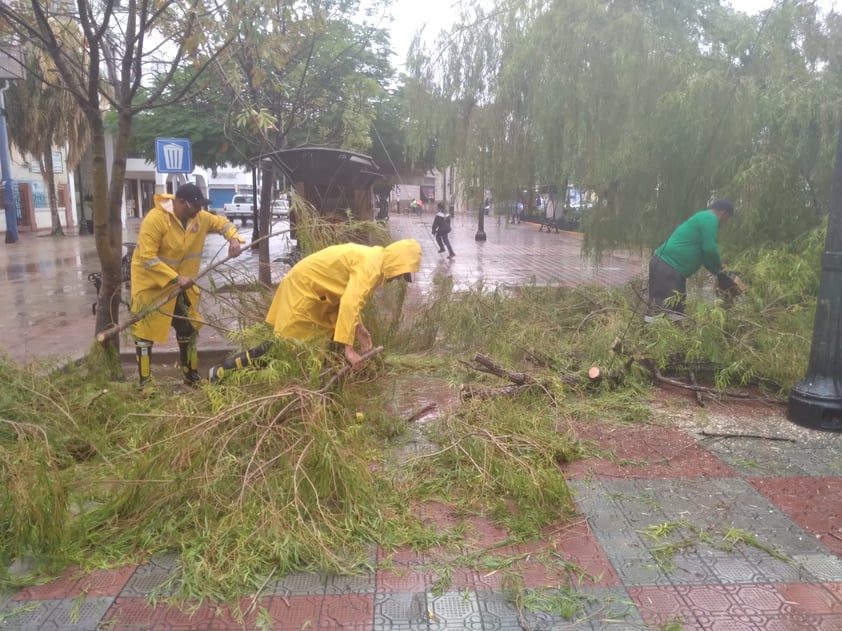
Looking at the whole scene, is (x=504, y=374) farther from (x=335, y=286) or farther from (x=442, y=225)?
(x=442, y=225)

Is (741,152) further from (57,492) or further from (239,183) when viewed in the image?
(239,183)

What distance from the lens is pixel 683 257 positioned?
22.0 ft

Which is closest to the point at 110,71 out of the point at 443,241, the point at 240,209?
the point at 443,241

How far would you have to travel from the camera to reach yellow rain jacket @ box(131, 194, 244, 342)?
5254 mm

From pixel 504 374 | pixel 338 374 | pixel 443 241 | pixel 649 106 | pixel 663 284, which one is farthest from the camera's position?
pixel 443 241

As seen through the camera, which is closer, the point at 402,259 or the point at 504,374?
the point at 402,259

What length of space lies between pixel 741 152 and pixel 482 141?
397 centimetres

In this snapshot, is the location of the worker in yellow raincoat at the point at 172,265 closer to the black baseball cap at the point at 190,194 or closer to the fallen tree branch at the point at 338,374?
the black baseball cap at the point at 190,194

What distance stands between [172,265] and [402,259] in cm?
225

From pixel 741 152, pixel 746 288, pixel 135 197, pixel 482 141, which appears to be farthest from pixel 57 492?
pixel 135 197

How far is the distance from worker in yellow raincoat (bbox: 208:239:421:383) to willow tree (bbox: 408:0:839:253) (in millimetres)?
5151

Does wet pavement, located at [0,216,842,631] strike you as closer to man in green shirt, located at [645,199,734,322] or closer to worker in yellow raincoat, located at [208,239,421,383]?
worker in yellow raincoat, located at [208,239,421,383]

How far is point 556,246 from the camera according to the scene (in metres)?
24.7

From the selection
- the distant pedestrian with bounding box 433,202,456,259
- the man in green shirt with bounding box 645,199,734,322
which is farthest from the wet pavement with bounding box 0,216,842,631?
the distant pedestrian with bounding box 433,202,456,259
